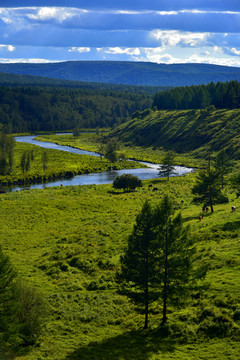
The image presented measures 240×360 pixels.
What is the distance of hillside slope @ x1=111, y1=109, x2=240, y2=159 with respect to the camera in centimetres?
15162

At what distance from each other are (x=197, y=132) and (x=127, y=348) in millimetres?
151962

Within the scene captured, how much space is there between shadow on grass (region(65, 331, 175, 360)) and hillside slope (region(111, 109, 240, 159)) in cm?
11736

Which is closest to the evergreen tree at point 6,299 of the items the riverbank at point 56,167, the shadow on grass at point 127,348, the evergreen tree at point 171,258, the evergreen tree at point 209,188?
the shadow on grass at point 127,348

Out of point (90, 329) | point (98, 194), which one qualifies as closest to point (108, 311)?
point (90, 329)

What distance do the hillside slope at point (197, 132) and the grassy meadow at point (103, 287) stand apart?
8488 cm

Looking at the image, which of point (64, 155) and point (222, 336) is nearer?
point (222, 336)

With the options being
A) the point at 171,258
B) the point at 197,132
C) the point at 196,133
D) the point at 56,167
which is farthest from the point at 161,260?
the point at 197,132

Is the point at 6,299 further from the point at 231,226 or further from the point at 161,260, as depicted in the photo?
the point at 231,226

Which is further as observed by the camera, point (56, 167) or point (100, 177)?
point (56, 167)

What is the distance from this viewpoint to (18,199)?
80.1 meters

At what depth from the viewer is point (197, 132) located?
554 ft

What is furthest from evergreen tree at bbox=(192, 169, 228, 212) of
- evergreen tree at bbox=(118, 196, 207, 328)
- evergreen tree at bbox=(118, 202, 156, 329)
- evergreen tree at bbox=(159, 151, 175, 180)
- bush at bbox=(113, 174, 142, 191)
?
evergreen tree at bbox=(159, 151, 175, 180)

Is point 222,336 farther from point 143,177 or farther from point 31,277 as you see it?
point 143,177

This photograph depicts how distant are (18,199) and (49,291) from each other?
4734 centimetres
